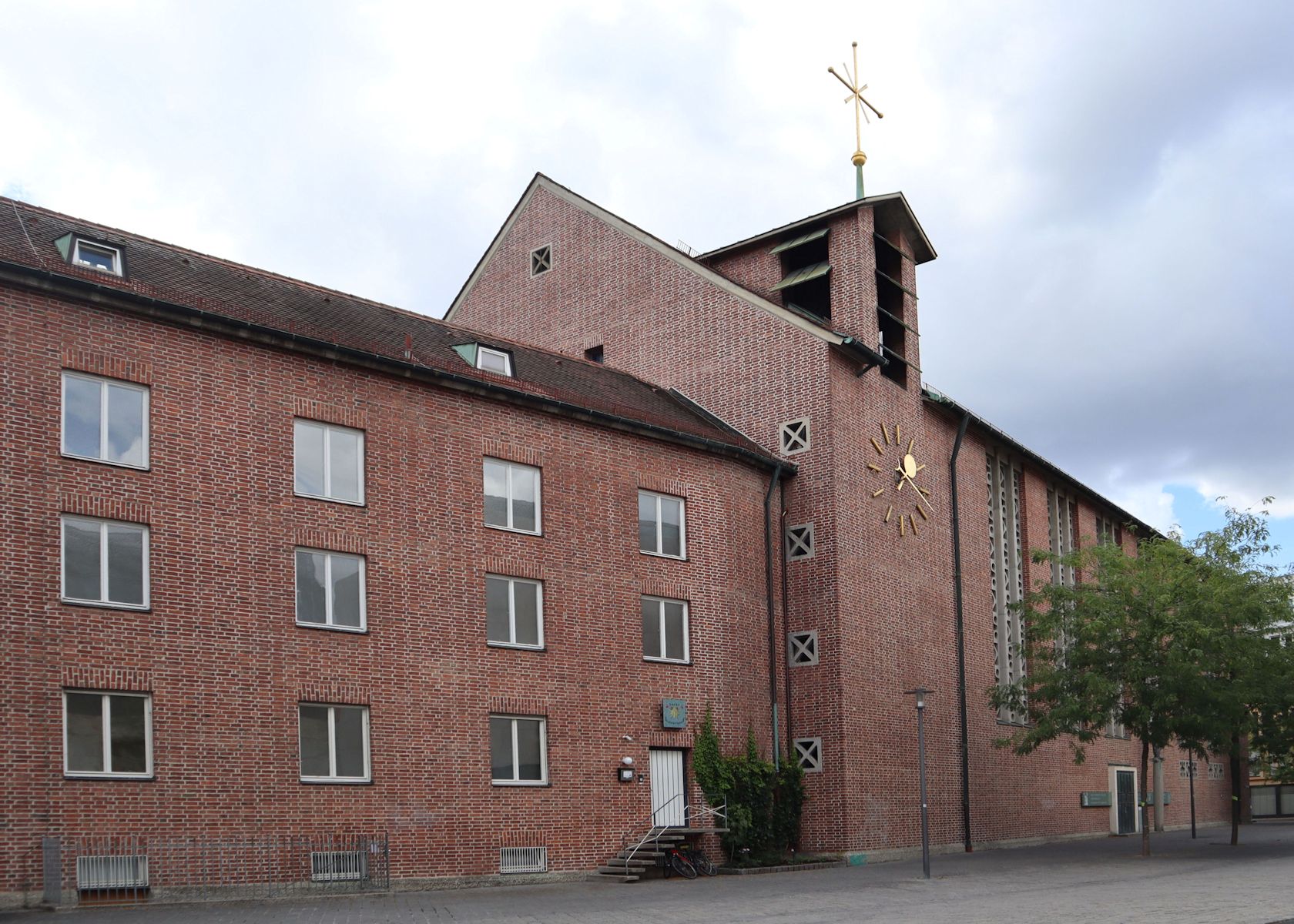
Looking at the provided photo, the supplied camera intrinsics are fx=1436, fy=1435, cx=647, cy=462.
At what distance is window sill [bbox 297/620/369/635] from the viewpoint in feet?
76.5

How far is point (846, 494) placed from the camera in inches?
1300

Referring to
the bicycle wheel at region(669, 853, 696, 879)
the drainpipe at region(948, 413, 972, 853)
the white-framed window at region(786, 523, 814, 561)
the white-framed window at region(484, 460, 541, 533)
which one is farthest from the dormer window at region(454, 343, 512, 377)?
the drainpipe at region(948, 413, 972, 853)

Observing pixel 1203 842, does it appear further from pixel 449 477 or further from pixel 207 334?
pixel 207 334

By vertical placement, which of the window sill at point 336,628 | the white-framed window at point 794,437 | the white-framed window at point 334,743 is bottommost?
the white-framed window at point 334,743

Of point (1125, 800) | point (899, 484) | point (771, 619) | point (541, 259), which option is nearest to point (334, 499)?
point (771, 619)

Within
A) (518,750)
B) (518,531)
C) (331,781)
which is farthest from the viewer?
(518,531)

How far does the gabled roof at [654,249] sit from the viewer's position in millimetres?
33750

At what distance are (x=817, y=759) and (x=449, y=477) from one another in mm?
11297

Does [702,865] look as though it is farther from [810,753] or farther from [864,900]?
[864,900]

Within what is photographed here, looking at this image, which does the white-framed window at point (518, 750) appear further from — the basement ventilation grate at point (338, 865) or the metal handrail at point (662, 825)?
the basement ventilation grate at point (338, 865)

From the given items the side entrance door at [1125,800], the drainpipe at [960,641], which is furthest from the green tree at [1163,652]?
the side entrance door at [1125,800]

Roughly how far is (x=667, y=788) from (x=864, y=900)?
7370mm

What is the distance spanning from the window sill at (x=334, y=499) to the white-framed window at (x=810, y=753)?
1250cm

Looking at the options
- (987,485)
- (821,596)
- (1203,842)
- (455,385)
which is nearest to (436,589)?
(455,385)
